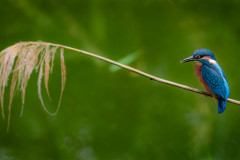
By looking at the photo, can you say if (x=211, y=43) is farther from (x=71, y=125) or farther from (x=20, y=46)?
(x=20, y=46)

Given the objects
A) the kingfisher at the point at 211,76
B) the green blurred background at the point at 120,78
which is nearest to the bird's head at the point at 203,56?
the kingfisher at the point at 211,76

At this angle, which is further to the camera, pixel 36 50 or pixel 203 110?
pixel 203 110

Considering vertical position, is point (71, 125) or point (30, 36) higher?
point (30, 36)

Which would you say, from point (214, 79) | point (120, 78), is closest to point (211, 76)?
point (214, 79)

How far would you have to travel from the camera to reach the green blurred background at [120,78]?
7.43 feet

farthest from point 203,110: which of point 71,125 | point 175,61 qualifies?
point 71,125

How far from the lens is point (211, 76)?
5.07ft

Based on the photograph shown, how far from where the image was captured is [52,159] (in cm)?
240

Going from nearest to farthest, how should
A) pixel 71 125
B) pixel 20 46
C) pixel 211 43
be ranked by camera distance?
pixel 20 46
pixel 211 43
pixel 71 125

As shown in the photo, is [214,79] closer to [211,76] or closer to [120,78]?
[211,76]

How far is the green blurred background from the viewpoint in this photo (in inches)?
89.1

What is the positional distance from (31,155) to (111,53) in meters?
1.03

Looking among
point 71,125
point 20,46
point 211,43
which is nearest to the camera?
point 20,46

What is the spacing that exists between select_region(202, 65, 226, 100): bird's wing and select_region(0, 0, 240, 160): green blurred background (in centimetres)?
67
